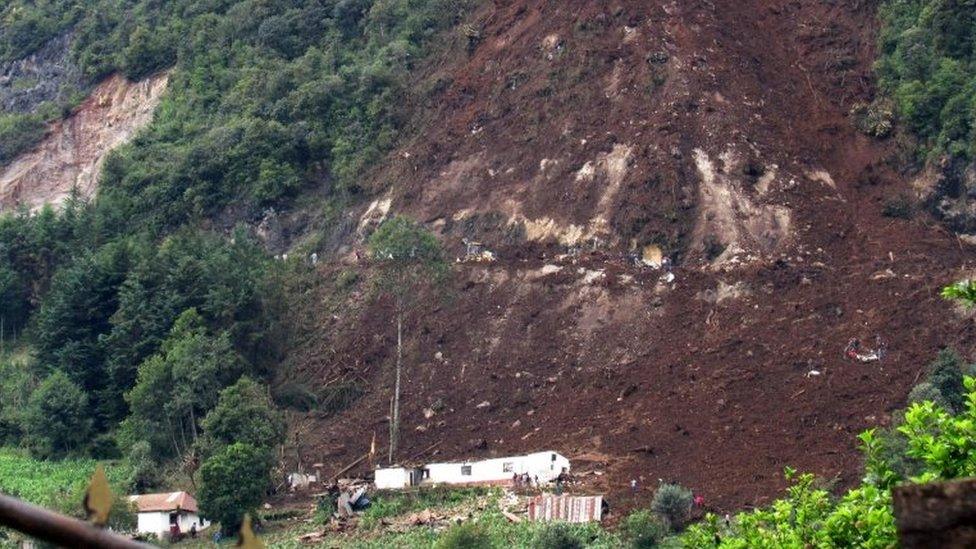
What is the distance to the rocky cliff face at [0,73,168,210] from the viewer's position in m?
57.6

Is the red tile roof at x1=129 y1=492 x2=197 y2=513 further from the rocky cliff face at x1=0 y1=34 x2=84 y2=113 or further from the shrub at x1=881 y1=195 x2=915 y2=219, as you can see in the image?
the rocky cliff face at x1=0 y1=34 x2=84 y2=113

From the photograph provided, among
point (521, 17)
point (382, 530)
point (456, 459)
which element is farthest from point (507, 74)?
point (382, 530)

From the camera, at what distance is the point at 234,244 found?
150ft

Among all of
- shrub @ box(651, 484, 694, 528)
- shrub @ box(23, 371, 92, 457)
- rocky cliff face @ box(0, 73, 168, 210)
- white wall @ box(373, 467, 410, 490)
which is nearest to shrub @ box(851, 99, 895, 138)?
shrub @ box(651, 484, 694, 528)

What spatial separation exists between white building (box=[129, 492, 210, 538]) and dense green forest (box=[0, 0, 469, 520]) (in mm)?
1232

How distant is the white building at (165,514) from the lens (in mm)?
34656

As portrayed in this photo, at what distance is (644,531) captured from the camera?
29.0 meters

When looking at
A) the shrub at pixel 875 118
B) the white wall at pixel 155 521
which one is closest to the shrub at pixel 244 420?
the white wall at pixel 155 521

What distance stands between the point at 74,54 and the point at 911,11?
1275 inches

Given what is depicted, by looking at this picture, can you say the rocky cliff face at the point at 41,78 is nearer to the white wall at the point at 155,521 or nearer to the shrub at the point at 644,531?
the white wall at the point at 155,521

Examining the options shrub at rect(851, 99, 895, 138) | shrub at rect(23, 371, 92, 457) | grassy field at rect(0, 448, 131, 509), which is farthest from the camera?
shrub at rect(851, 99, 895, 138)

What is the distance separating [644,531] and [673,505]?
140cm

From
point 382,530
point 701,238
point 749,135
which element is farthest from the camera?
point 749,135

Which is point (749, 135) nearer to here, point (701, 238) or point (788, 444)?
point (701, 238)
